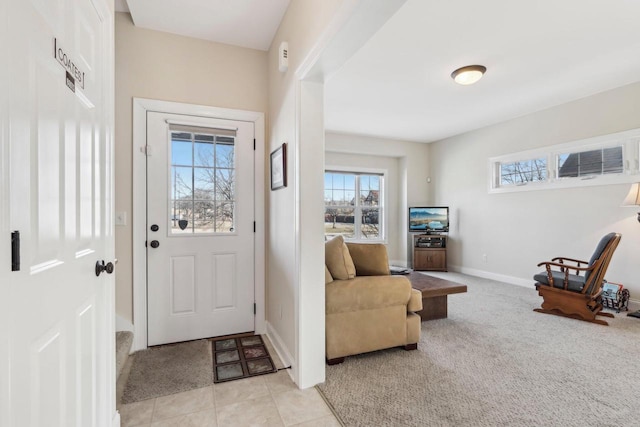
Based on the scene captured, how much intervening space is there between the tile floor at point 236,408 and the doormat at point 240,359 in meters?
0.12

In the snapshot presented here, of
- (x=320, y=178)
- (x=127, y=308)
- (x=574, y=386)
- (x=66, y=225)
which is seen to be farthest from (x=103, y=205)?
(x=574, y=386)

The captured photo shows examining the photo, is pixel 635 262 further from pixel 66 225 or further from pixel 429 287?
pixel 66 225

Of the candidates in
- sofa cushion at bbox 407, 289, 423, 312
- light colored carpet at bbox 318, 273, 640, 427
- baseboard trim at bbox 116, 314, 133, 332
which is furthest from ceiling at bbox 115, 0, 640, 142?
light colored carpet at bbox 318, 273, 640, 427

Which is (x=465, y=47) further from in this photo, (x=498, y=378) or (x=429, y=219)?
(x=429, y=219)

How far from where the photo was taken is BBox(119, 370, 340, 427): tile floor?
1696 millimetres

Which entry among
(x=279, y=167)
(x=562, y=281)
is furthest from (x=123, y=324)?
(x=562, y=281)

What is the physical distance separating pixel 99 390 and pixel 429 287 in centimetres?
273

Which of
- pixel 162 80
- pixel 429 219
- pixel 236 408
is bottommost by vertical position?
pixel 236 408

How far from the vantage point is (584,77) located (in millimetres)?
3510

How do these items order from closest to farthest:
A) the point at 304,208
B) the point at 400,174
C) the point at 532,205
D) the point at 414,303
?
the point at 304,208 < the point at 414,303 < the point at 532,205 < the point at 400,174

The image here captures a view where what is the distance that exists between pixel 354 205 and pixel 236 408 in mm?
5110

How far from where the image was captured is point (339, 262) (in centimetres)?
236

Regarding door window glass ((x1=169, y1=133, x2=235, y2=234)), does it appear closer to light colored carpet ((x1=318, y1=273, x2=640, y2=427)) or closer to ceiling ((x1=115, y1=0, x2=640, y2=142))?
ceiling ((x1=115, y1=0, x2=640, y2=142))

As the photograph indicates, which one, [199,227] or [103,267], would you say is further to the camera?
[199,227]
